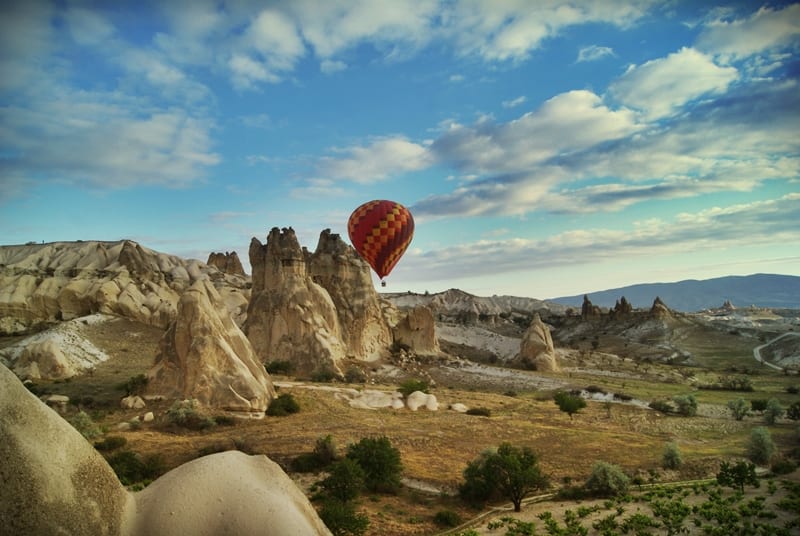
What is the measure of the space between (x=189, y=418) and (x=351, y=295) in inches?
1409

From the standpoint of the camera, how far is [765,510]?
16.2 m

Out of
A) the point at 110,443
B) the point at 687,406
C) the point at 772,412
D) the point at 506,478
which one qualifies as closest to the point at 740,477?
the point at 506,478

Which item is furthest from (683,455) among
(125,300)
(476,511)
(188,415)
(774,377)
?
(125,300)

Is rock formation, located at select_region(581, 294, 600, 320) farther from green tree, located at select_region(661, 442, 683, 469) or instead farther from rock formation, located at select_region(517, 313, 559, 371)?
green tree, located at select_region(661, 442, 683, 469)

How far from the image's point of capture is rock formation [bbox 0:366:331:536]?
5988 millimetres

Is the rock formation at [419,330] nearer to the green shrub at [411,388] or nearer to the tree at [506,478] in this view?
the green shrub at [411,388]

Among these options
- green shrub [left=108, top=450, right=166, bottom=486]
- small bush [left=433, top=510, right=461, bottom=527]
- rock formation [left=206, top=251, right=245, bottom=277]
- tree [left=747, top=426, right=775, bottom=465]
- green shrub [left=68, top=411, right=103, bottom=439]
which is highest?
rock formation [left=206, top=251, right=245, bottom=277]

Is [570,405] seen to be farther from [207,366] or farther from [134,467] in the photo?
[134,467]

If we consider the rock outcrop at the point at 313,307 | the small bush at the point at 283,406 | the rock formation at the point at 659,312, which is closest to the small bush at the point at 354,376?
the rock outcrop at the point at 313,307

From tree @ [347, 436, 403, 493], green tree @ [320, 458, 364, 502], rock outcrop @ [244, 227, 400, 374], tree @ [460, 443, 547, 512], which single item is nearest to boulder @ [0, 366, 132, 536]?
green tree @ [320, 458, 364, 502]

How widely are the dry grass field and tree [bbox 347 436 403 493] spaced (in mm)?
529

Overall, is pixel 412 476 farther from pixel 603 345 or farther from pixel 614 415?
pixel 603 345

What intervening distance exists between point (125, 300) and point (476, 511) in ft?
180

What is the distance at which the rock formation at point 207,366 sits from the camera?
26859mm
